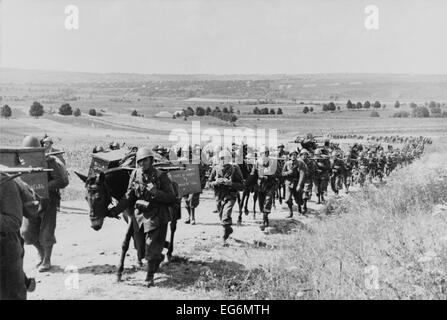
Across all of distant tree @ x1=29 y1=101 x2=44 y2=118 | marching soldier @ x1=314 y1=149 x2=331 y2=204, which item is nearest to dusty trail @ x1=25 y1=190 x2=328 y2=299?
marching soldier @ x1=314 y1=149 x2=331 y2=204

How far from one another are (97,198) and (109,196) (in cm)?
28

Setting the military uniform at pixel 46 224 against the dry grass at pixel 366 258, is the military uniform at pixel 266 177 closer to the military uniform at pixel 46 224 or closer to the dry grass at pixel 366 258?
the dry grass at pixel 366 258

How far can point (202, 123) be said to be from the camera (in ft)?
239

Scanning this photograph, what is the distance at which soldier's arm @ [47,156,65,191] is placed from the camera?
361 inches

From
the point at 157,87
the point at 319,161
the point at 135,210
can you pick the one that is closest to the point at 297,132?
the point at 319,161

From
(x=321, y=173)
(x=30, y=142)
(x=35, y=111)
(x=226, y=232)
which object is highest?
(x=35, y=111)

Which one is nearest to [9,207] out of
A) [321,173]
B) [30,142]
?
[30,142]

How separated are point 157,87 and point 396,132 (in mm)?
114561

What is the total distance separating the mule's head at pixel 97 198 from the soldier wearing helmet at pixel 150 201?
205 mm

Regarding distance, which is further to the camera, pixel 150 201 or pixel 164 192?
pixel 164 192

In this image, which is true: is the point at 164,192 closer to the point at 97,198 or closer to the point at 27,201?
the point at 97,198

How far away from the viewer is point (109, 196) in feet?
27.8
